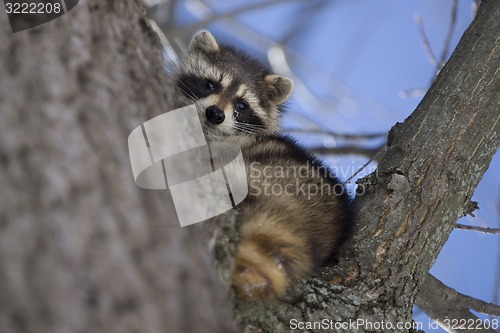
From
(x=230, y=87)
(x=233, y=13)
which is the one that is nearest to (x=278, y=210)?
(x=230, y=87)

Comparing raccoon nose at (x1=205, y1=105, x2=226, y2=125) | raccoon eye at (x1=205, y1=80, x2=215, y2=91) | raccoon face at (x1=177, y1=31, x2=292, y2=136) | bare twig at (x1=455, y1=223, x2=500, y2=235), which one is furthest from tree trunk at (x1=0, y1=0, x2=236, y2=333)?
raccoon eye at (x1=205, y1=80, x2=215, y2=91)

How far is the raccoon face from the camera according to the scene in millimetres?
4133

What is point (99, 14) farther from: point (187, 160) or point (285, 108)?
point (285, 108)

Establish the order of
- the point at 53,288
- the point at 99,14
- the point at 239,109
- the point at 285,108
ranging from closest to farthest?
1. the point at 53,288
2. the point at 99,14
3. the point at 239,109
4. the point at 285,108

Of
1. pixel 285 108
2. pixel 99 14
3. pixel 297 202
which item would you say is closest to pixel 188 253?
pixel 99 14

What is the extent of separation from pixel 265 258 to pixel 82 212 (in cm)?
88

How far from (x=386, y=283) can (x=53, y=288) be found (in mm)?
1719

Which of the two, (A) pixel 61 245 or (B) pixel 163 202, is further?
(B) pixel 163 202

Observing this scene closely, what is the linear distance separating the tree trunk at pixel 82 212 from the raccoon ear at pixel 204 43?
2884mm

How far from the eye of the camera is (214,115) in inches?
156

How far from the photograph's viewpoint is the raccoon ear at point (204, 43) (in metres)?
4.58

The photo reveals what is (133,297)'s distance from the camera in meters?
1.34

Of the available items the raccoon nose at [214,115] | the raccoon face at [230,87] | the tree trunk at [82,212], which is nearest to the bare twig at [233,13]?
the raccoon face at [230,87]

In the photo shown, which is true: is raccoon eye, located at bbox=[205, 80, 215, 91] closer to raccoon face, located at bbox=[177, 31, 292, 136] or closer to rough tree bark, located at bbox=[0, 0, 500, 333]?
raccoon face, located at bbox=[177, 31, 292, 136]
